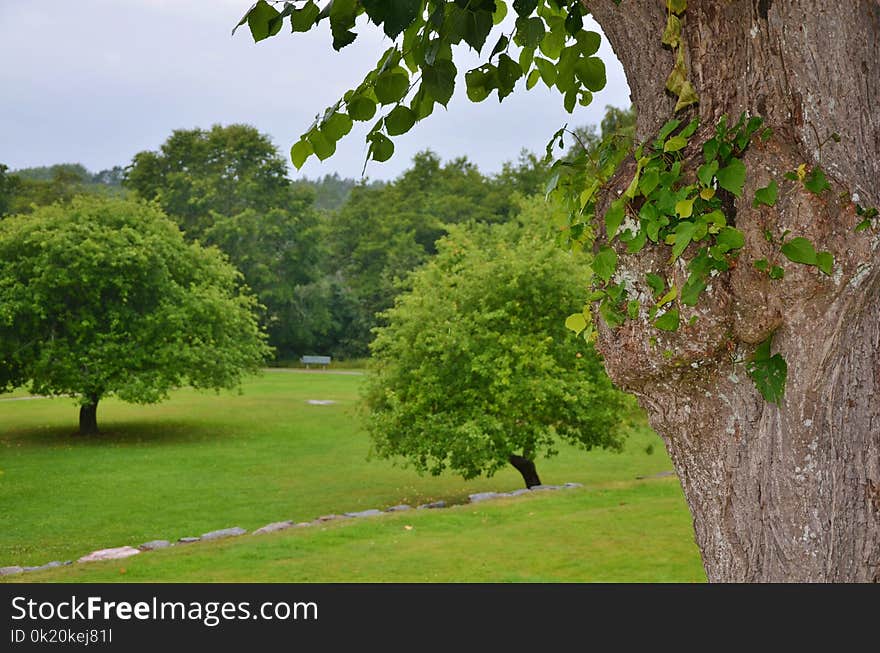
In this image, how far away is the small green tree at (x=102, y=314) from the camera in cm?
2252

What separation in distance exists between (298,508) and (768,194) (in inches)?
521

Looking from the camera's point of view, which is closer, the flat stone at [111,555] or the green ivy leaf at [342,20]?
the green ivy leaf at [342,20]

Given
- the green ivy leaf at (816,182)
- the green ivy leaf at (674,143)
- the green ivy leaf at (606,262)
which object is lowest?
the green ivy leaf at (606,262)

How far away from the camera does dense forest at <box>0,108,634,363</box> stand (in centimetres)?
5259

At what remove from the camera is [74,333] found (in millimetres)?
23062

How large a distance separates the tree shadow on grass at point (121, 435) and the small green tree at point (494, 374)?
1019 cm

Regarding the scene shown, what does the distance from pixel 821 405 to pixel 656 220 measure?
794mm

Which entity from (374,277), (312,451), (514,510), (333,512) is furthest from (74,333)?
(374,277)

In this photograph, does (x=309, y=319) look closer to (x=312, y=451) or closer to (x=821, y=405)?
(x=312, y=451)

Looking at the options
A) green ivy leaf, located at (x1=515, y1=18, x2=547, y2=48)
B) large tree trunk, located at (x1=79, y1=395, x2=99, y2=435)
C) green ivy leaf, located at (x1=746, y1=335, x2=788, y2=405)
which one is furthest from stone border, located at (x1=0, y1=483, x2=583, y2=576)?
large tree trunk, located at (x1=79, y1=395, x2=99, y2=435)

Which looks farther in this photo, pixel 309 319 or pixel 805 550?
pixel 309 319

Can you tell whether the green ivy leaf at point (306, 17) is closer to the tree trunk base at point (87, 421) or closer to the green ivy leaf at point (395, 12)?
the green ivy leaf at point (395, 12)

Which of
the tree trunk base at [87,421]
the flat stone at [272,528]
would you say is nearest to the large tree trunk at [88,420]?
the tree trunk base at [87,421]
